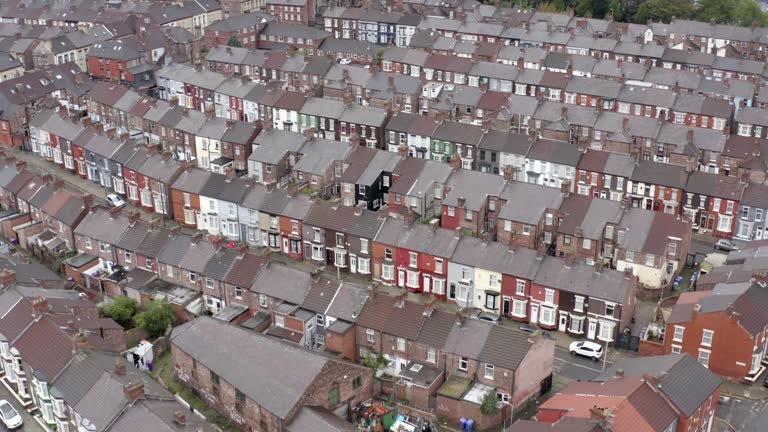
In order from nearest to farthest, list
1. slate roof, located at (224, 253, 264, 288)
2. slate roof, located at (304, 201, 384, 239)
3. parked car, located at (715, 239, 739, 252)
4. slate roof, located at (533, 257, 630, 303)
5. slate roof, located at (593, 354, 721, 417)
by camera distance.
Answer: slate roof, located at (593, 354, 721, 417) → slate roof, located at (533, 257, 630, 303) → slate roof, located at (224, 253, 264, 288) → slate roof, located at (304, 201, 384, 239) → parked car, located at (715, 239, 739, 252)

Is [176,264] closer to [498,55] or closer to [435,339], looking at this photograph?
[435,339]

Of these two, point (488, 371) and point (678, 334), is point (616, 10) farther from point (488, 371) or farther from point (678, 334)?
point (488, 371)

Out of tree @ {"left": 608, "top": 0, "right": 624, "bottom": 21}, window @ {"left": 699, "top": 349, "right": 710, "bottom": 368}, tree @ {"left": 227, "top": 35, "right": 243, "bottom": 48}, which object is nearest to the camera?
window @ {"left": 699, "top": 349, "right": 710, "bottom": 368}

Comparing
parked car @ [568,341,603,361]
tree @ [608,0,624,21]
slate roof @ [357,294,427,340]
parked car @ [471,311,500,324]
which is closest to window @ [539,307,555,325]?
parked car @ [568,341,603,361]

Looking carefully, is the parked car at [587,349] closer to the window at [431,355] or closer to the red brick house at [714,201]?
the window at [431,355]

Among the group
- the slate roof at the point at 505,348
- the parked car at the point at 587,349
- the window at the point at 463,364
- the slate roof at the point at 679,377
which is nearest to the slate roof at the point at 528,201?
the parked car at the point at 587,349

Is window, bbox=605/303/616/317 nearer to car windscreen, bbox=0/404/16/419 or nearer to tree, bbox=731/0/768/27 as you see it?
car windscreen, bbox=0/404/16/419

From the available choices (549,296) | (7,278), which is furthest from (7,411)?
(549,296)
